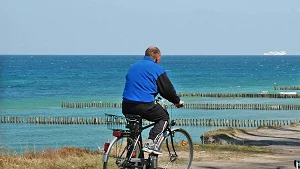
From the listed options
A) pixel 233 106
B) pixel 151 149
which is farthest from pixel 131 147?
pixel 233 106

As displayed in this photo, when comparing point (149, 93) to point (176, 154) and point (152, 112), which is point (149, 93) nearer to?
point (152, 112)

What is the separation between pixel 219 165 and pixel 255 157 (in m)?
1.84

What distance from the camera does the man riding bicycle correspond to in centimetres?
895

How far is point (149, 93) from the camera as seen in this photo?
899 cm

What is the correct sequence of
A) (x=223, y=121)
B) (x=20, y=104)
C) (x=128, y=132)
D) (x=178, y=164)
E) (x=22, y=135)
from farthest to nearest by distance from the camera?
(x=20, y=104) → (x=223, y=121) → (x=22, y=135) → (x=178, y=164) → (x=128, y=132)

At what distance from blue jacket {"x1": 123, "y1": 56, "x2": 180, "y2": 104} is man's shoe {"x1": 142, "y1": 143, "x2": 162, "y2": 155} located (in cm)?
60

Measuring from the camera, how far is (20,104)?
7025 centimetres

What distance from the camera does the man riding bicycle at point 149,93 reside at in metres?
8.95

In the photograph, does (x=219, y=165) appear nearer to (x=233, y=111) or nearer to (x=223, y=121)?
(x=223, y=121)

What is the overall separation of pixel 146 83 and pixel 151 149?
89 cm

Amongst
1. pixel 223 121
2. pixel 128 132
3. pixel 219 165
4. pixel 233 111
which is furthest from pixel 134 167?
pixel 233 111

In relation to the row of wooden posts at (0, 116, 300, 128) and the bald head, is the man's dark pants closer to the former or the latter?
the bald head
